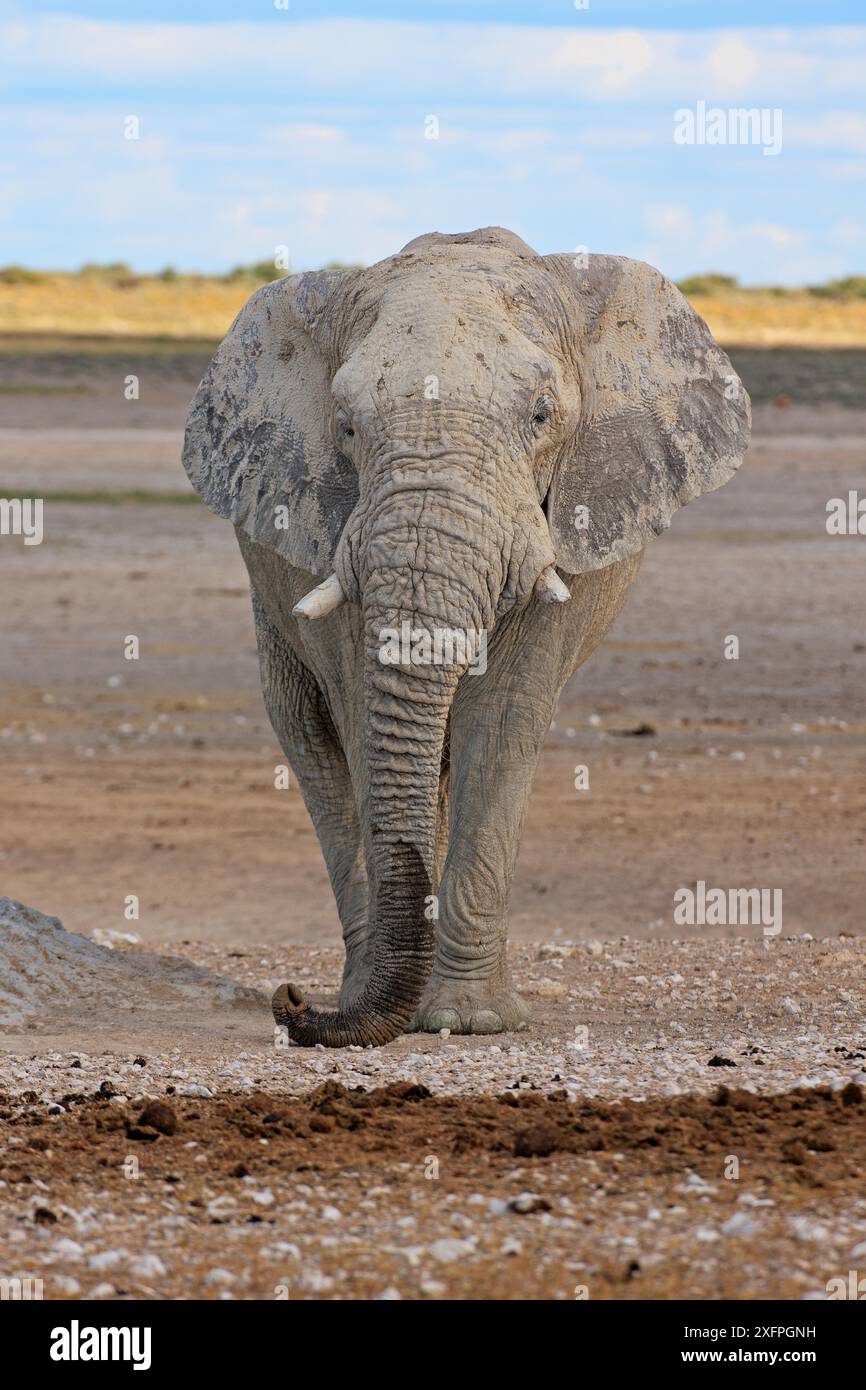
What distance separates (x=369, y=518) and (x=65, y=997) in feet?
8.57

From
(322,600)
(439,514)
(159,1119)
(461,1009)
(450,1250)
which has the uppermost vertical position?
(439,514)

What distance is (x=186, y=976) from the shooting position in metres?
8.80

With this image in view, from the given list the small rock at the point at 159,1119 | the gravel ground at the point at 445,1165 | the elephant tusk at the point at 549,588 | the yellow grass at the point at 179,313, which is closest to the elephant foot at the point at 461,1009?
the gravel ground at the point at 445,1165

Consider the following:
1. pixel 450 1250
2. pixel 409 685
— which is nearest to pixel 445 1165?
pixel 450 1250

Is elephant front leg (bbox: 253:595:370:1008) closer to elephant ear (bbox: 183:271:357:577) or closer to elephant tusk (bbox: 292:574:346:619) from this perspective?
elephant ear (bbox: 183:271:357:577)

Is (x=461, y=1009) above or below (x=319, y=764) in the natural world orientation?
below

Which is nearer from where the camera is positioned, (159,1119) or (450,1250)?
(450,1250)

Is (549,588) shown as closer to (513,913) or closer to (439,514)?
(439,514)

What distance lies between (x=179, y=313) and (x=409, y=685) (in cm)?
4362

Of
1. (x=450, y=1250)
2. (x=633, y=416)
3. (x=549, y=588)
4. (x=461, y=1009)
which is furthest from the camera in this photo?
(x=633, y=416)

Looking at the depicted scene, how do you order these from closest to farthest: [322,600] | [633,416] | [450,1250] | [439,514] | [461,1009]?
1. [450,1250]
2. [439,514]
3. [322,600]
4. [461,1009]
5. [633,416]

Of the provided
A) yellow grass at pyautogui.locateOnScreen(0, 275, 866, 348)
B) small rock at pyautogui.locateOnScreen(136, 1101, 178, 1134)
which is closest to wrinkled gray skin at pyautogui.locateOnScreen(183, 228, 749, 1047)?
small rock at pyautogui.locateOnScreen(136, 1101, 178, 1134)

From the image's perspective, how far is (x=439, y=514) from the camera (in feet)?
21.7
